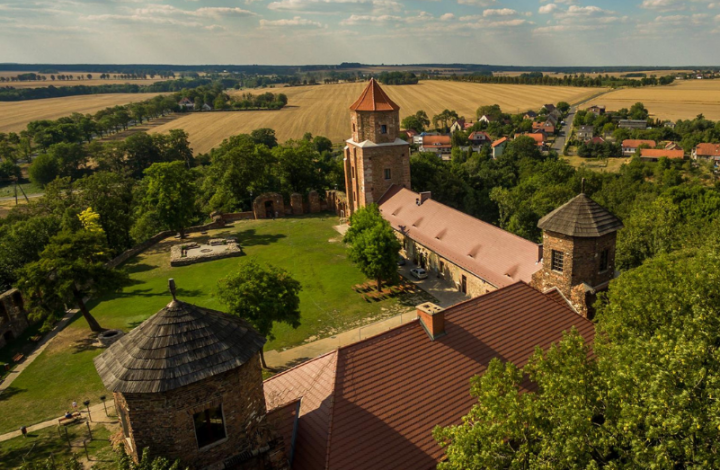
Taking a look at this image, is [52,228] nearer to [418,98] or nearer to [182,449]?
[182,449]

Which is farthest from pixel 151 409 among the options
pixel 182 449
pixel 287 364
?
pixel 287 364

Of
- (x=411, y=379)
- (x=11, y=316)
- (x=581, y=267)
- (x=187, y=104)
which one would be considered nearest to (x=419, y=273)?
(x=581, y=267)

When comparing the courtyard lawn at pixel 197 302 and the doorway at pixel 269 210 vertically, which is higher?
the doorway at pixel 269 210

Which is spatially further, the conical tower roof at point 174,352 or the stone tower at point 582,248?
the stone tower at point 582,248

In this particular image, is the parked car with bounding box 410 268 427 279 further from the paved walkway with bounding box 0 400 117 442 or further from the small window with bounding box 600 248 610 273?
the paved walkway with bounding box 0 400 117 442

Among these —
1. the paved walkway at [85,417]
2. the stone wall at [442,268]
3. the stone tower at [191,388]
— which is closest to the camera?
the stone tower at [191,388]

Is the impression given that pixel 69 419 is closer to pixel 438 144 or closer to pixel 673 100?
pixel 438 144

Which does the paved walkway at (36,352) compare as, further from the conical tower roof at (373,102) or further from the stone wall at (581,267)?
the conical tower roof at (373,102)

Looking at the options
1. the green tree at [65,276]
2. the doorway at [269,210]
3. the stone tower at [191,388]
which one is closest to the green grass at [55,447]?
the green tree at [65,276]
